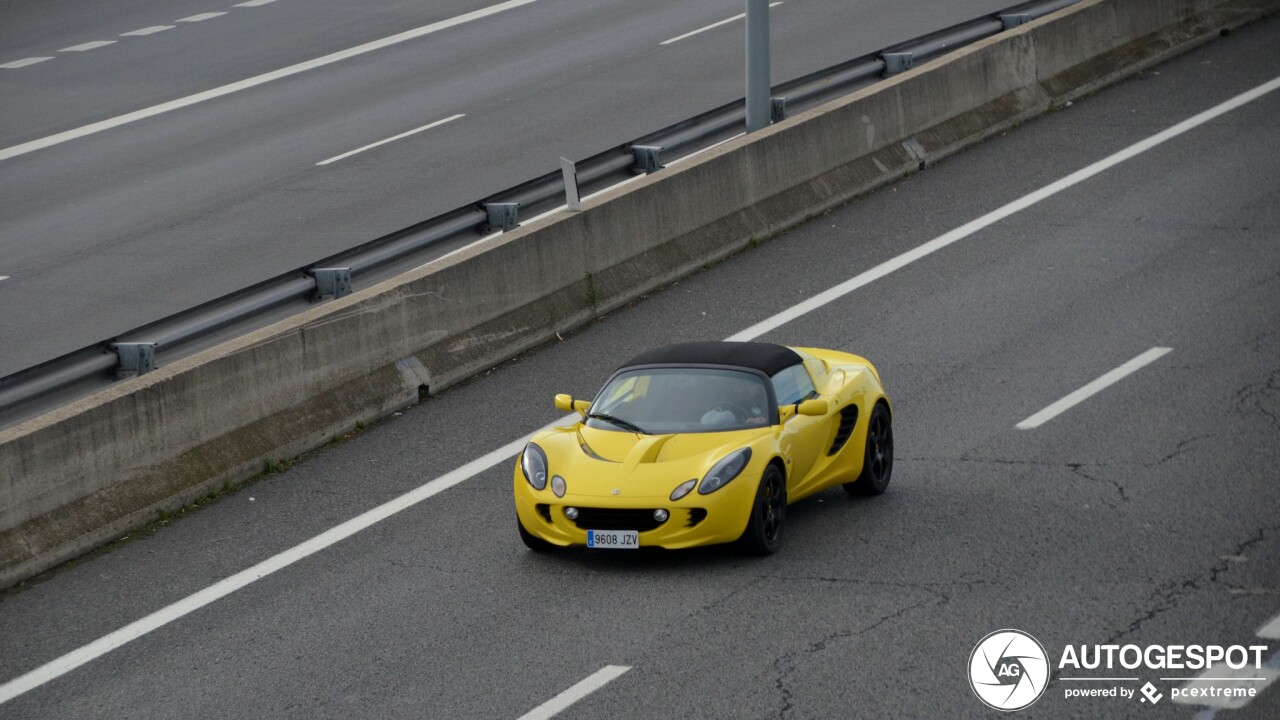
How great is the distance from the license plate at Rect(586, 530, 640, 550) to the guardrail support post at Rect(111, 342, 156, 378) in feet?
14.9

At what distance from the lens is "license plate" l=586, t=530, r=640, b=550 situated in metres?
10.6

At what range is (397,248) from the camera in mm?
16141

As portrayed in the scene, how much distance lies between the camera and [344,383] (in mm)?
14570

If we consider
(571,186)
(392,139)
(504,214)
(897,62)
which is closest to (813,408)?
(504,214)

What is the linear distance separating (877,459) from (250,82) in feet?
60.4

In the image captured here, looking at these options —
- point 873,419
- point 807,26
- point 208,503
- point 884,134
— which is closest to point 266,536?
point 208,503

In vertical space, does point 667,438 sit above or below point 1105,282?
above

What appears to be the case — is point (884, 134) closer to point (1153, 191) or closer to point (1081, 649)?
point (1153, 191)

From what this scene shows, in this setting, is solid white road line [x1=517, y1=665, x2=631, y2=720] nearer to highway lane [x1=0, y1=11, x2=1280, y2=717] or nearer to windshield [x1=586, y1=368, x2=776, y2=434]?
highway lane [x1=0, y1=11, x2=1280, y2=717]

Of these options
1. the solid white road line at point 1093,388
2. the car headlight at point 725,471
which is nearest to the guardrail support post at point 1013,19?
the solid white road line at point 1093,388

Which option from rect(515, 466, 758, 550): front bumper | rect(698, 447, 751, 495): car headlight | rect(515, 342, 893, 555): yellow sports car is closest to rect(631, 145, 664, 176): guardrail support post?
rect(515, 342, 893, 555): yellow sports car

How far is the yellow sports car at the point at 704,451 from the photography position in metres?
10.6

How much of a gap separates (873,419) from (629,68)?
617 inches

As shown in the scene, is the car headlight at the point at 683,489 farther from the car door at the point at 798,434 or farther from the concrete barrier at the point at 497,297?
the concrete barrier at the point at 497,297
